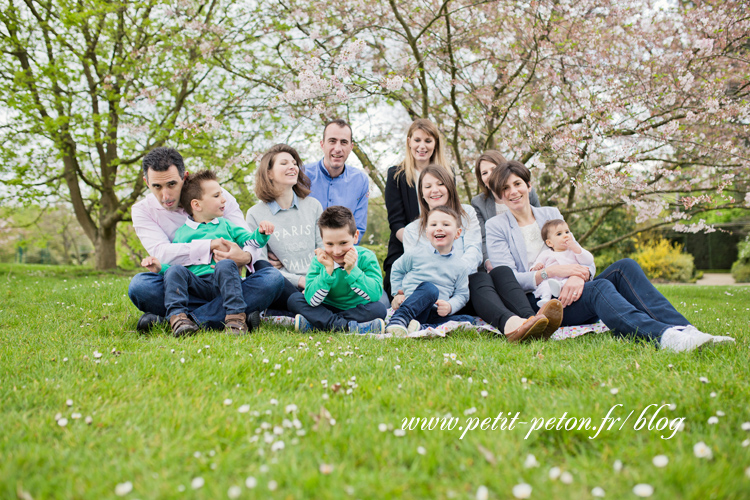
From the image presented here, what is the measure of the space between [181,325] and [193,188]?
1145 mm

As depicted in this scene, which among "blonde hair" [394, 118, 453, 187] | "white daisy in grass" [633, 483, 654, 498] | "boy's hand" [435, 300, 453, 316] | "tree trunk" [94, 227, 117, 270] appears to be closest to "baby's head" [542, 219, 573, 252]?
"boy's hand" [435, 300, 453, 316]

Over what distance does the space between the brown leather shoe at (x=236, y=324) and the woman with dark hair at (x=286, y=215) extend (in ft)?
2.20

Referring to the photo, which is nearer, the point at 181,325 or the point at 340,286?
the point at 181,325

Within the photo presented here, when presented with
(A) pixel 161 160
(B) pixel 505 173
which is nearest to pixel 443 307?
(B) pixel 505 173

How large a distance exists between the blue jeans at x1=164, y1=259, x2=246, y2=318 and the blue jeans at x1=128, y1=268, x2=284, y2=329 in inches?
4.6

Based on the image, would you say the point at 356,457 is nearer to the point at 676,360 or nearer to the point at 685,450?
the point at 685,450

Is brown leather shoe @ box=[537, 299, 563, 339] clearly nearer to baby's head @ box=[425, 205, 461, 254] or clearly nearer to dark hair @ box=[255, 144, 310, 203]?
baby's head @ box=[425, 205, 461, 254]

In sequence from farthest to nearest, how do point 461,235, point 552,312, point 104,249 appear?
1. point 104,249
2. point 461,235
3. point 552,312

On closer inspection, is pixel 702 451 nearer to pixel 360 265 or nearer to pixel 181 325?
pixel 360 265

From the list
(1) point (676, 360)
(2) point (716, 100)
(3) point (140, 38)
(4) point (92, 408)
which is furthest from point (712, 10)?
(3) point (140, 38)

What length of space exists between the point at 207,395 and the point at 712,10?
316 inches

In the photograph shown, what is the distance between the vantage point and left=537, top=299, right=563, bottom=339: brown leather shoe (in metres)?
2.95

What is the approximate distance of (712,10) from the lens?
6367mm

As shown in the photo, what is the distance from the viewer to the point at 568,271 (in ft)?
11.2
